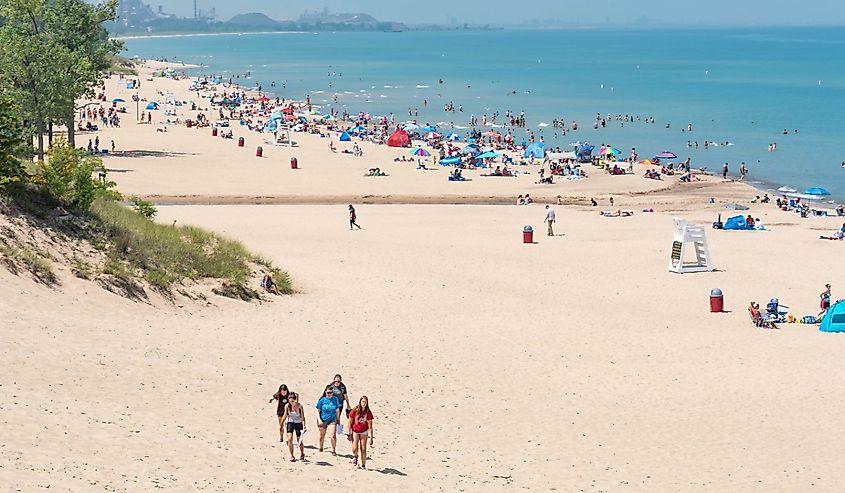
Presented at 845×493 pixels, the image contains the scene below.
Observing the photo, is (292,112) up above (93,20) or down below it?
below

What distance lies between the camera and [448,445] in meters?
14.9

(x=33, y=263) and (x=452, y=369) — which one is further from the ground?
(x=33, y=263)

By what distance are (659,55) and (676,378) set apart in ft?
564

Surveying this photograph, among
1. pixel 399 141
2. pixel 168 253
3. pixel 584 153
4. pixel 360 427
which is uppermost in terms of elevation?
pixel 168 253

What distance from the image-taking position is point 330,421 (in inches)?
539

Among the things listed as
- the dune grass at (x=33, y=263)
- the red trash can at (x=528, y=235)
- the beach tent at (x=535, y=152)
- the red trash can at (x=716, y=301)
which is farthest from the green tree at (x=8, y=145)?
the beach tent at (x=535, y=152)

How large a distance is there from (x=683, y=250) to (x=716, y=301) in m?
4.06

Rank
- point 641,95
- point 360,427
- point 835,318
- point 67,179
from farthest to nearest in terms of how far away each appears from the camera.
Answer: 1. point 641,95
2. point 835,318
3. point 67,179
4. point 360,427

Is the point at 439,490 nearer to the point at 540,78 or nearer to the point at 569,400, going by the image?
the point at 569,400

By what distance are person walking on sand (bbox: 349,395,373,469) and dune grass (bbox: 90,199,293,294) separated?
8.49 meters

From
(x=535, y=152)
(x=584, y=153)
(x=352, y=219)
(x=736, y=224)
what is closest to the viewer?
(x=352, y=219)

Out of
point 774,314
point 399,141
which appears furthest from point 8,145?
point 399,141

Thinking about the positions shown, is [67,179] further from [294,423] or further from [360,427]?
[360,427]

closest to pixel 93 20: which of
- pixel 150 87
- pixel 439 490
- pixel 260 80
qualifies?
pixel 439 490
